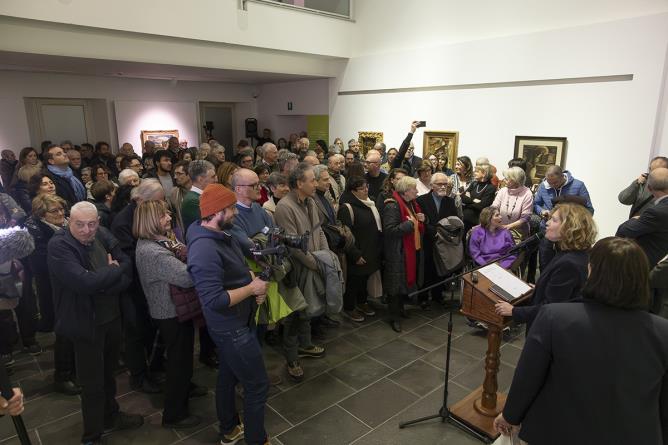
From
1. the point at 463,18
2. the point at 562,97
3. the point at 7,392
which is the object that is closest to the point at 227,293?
the point at 7,392

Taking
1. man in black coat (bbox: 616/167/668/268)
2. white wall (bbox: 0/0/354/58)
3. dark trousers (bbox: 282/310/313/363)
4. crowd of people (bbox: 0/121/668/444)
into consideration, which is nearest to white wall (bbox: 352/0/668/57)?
white wall (bbox: 0/0/354/58)

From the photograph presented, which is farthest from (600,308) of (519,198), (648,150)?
(648,150)

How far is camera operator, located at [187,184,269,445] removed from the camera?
92.7 inches

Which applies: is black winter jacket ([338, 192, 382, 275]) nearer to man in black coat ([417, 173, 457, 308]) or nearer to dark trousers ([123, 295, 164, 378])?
man in black coat ([417, 173, 457, 308])

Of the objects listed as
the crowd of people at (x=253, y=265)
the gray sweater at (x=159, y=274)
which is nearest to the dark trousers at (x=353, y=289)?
the crowd of people at (x=253, y=265)

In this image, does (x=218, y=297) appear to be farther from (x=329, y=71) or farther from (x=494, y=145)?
(x=329, y=71)

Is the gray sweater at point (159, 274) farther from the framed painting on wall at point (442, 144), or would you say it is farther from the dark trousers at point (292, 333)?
the framed painting on wall at point (442, 144)

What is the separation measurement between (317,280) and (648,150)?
16.4 feet

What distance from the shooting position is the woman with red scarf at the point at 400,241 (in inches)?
173

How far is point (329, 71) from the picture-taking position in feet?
33.3

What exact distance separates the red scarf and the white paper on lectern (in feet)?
4.95

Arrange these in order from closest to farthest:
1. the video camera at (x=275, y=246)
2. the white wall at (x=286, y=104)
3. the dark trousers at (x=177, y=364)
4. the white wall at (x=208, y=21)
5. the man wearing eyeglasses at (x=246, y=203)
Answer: the video camera at (x=275, y=246), the dark trousers at (x=177, y=364), the man wearing eyeglasses at (x=246, y=203), the white wall at (x=208, y=21), the white wall at (x=286, y=104)

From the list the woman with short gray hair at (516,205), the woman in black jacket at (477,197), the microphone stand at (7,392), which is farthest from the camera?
the woman in black jacket at (477,197)

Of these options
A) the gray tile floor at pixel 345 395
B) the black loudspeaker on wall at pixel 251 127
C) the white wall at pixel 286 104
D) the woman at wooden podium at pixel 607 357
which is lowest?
the gray tile floor at pixel 345 395
